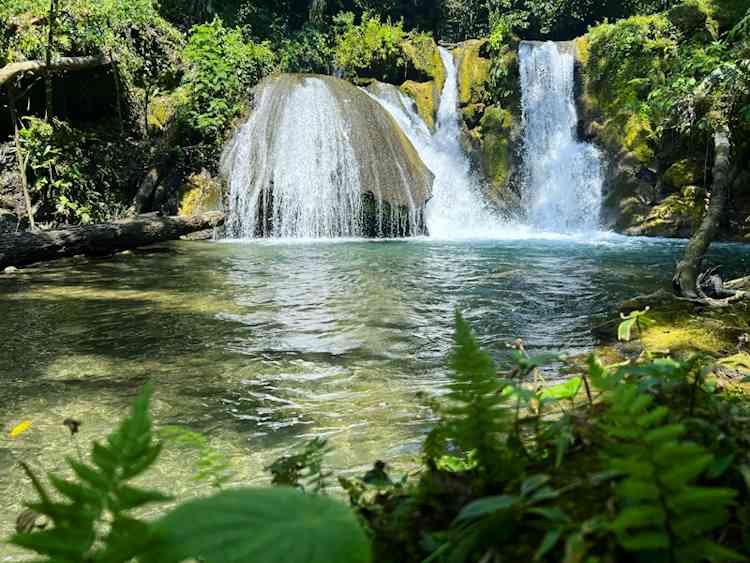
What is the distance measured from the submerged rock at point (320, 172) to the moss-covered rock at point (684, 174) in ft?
20.8

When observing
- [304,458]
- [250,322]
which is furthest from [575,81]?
[304,458]

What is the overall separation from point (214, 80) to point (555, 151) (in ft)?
34.8

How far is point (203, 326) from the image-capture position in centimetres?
570

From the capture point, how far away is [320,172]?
51.7ft

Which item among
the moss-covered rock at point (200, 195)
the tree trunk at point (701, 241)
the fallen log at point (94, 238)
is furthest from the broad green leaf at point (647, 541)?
the moss-covered rock at point (200, 195)

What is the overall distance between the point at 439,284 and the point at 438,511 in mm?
7246

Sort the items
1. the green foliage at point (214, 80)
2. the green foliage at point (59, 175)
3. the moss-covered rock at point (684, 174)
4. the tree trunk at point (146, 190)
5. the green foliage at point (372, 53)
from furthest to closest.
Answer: the green foliage at point (372, 53) < the green foliage at point (214, 80) < the moss-covered rock at point (684, 174) < the tree trunk at point (146, 190) < the green foliage at point (59, 175)

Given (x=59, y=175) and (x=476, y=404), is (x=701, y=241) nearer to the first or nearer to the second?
(x=476, y=404)

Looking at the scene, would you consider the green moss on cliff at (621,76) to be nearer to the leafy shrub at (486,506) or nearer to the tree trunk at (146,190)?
the tree trunk at (146,190)

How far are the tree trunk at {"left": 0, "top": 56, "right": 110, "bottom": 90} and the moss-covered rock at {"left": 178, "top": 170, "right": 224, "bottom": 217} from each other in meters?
3.49

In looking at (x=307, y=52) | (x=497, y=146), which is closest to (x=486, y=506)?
(x=497, y=146)

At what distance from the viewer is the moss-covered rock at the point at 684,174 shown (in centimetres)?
1562

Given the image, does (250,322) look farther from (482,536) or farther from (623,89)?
(623,89)

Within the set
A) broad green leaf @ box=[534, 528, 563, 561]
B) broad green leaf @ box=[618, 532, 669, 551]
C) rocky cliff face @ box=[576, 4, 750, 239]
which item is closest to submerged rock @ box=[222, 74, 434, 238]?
rocky cliff face @ box=[576, 4, 750, 239]
